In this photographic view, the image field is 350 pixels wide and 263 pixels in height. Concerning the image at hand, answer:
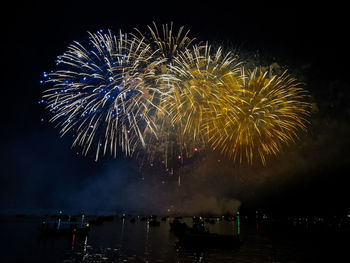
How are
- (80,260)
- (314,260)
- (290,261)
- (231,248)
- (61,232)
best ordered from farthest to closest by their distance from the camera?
(61,232), (231,248), (314,260), (290,261), (80,260)

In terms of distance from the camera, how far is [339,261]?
29.7 m

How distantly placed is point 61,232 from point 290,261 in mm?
42545

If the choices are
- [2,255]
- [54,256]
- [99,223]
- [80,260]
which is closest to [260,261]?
[80,260]

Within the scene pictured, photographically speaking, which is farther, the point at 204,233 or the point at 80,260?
the point at 204,233

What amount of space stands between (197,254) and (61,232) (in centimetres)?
3350

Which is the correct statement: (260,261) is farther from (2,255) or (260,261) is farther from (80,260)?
(2,255)

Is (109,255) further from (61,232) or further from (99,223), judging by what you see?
(99,223)

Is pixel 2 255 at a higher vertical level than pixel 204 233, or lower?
lower

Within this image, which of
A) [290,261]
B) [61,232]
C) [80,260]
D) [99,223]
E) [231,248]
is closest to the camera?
[80,260]

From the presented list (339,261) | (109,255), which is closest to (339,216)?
(339,261)

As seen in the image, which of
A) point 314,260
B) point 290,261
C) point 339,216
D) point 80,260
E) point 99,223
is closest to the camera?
point 80,260

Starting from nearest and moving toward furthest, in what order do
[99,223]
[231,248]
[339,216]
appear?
[231,248] → [99,223] → [339,216]

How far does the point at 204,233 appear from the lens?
3541cm

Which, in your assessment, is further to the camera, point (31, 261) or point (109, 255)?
point (109, 255)
